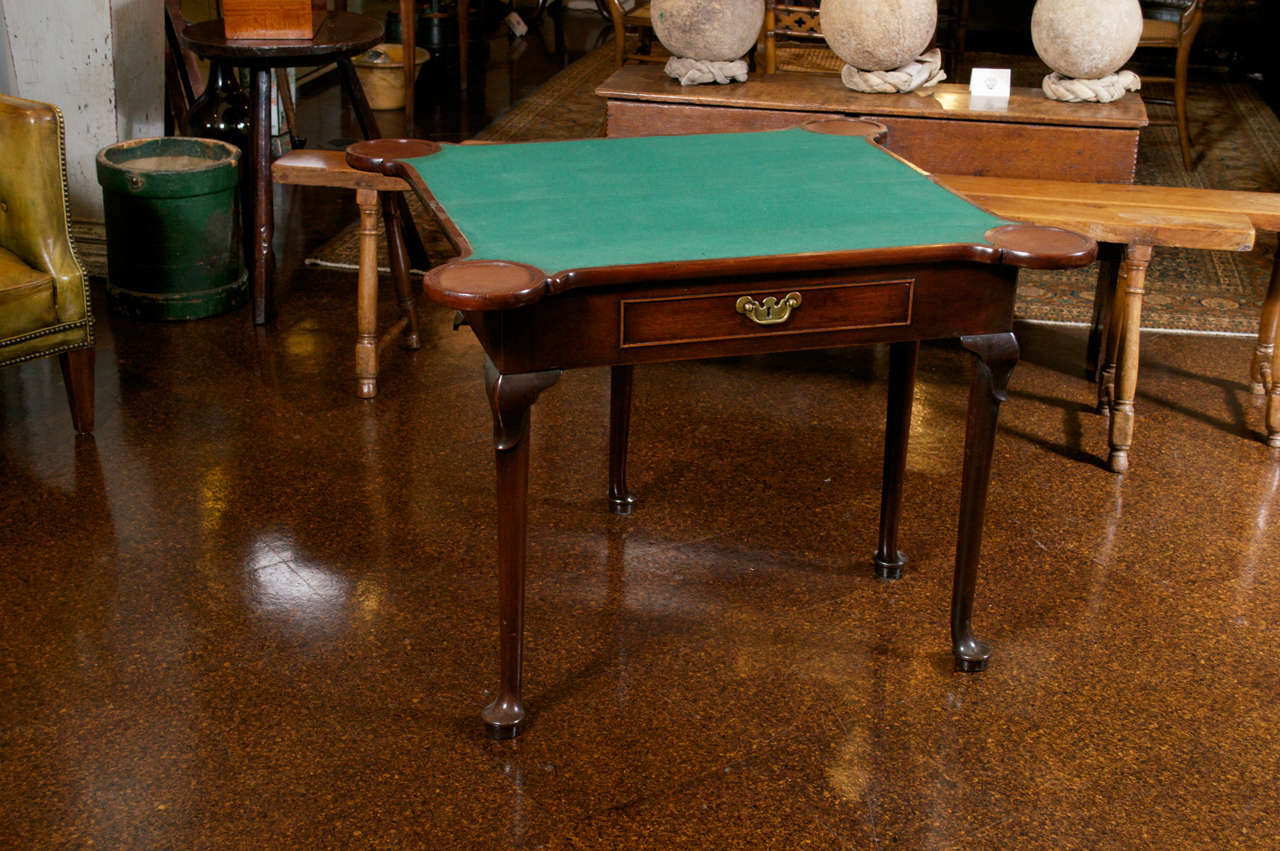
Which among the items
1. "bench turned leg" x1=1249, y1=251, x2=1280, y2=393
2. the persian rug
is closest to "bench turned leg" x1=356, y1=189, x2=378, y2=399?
the persian rug

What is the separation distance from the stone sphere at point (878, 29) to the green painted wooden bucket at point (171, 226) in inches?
72.0

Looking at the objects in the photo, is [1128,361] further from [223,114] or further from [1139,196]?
[223,114]

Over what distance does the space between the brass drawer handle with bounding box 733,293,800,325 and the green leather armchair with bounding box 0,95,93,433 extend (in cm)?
187

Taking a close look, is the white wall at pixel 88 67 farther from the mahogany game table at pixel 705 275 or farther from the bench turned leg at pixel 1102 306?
the bench turned leg at pixel 1102 306

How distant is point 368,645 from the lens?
8.16 feet

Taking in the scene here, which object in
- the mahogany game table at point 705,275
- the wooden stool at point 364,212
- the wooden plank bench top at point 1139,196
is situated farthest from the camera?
the wooden stool at point 364,212

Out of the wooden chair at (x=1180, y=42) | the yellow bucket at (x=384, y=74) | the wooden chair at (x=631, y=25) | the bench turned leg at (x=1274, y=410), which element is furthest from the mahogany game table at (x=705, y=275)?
the yellow bucket at (x=384, y=74)

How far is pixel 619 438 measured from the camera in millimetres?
2943

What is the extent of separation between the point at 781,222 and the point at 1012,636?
3.20ft

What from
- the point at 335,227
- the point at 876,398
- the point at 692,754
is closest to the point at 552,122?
the point at 335,227

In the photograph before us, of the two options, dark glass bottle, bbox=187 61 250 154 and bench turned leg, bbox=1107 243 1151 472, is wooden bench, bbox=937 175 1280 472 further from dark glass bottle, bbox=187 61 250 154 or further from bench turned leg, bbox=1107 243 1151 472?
dark glass bottle, bbox=187 61 250 154

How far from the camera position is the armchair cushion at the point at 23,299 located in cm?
303

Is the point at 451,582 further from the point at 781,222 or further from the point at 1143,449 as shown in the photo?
the point at 1143,449

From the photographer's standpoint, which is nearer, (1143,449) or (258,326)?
(1143,449)
